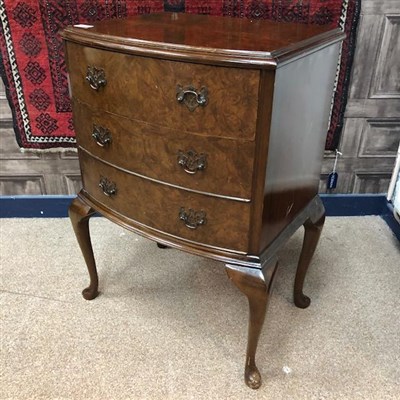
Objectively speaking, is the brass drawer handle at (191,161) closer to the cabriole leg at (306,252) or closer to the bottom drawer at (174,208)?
the bottom drawer at (174,208)

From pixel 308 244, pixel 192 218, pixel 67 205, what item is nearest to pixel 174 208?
pixel 192 218

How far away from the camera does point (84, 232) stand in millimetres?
1418

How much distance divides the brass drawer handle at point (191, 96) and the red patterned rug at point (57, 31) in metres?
0.76

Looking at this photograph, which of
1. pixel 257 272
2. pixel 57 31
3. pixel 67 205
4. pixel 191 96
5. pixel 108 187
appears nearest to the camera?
pixel 191 96

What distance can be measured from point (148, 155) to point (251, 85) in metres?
0.32

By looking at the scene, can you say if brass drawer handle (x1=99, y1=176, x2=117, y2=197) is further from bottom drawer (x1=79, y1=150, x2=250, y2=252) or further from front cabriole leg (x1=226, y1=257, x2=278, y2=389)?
front cabriole leg (x1=226, y1=257, x2=278, y2=389)

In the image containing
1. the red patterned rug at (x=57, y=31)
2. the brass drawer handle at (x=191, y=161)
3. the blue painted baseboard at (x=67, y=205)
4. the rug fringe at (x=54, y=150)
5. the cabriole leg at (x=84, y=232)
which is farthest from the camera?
the blue painted baseboard at (x=67, y=205)

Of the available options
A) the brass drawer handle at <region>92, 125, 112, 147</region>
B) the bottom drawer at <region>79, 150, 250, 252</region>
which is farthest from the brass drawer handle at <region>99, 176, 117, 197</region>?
the brass drawer handle at <region>92, 125, 112, 147</region>

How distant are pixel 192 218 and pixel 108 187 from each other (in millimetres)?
282

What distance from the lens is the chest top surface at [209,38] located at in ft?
2.90

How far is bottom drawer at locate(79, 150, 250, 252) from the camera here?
1.05 metres

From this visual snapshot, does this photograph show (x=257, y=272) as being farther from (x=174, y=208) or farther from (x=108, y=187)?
(x=108, y=187)

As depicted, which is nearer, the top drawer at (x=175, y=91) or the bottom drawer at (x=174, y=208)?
the top drawer at (x=175, y=91)

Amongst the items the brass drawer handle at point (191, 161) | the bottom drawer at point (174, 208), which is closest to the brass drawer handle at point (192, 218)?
the bottom drawer at point (174, 208)
